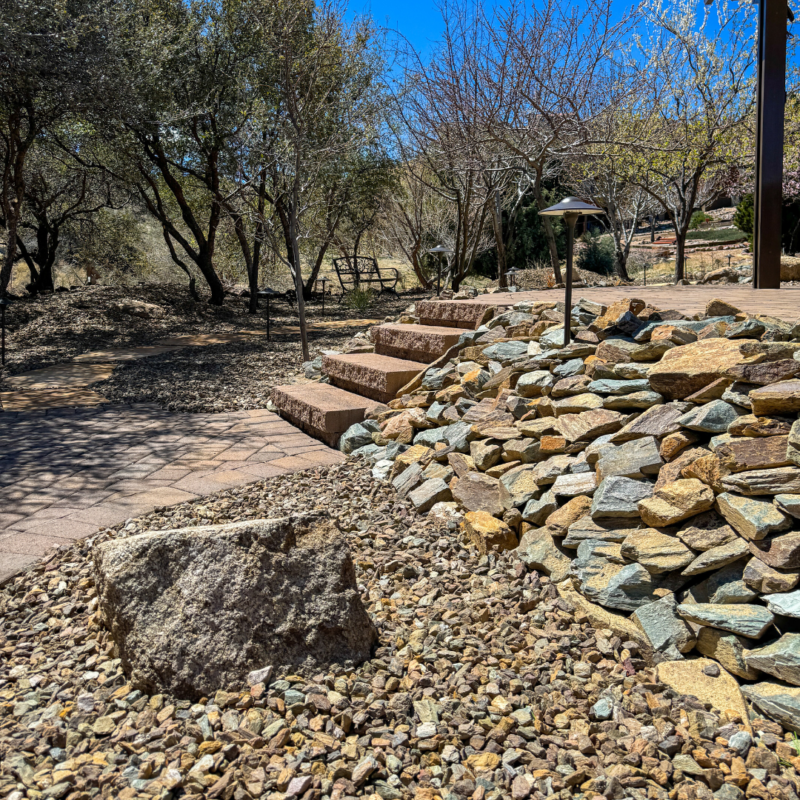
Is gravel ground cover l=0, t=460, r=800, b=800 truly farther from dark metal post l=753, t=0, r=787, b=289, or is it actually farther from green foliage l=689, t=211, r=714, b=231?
green foliage l=689, t=211, r=714, b=231

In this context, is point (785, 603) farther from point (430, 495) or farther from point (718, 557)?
point (430, 495)

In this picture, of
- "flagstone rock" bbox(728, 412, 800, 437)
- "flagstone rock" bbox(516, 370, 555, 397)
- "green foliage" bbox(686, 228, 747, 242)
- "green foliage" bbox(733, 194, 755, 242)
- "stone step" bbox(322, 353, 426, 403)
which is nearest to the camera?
"flagstone rock" bbox(728, 412, 800, 437)

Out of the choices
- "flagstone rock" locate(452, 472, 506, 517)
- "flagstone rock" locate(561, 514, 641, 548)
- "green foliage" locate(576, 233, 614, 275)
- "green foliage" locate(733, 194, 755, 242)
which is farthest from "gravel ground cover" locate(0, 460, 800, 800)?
"green foliage" locate(733, 194, 755, 242)

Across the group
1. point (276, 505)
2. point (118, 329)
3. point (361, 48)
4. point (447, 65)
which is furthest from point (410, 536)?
point (361, 48)

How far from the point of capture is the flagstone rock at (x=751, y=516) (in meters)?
1.96

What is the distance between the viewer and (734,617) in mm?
1852

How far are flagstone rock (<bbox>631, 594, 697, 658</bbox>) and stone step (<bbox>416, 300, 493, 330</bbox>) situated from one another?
10.6ft

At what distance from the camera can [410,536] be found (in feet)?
9.39

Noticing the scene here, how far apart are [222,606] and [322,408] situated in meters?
2.72

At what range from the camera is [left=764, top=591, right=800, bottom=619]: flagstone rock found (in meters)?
1.78

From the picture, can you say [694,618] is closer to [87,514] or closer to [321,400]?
[87,514]

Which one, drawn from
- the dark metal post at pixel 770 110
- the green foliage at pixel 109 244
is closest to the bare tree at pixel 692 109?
the dark metal post at pixel 770 110

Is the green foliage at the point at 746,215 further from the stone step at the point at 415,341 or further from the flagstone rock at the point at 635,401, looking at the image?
the flagstone rock at the point at 635,401

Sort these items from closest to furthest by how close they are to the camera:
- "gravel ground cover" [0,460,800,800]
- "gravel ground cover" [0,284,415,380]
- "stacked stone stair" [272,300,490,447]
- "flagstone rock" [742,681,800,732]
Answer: "gravel ground cover" [0,460,800,800] < "flagstone rock" [742,681,800,732] < "stacked stone stair" [272,300,490,447] < "gravel ground cover" [0,284,415,380]
